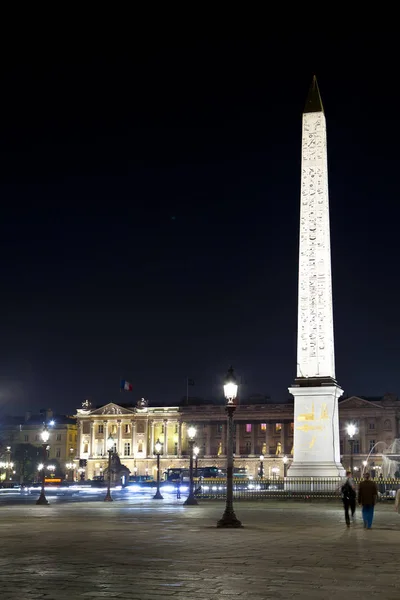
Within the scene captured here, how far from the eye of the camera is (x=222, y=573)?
451 inches

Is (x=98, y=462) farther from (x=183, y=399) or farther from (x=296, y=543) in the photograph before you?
(x=296, y=543)

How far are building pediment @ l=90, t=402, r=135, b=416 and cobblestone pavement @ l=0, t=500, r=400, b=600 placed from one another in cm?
13378

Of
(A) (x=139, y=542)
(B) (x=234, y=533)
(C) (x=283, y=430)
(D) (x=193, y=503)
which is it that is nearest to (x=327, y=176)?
(D) (x=193, y=503)

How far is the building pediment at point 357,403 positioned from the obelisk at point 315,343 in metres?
94.4

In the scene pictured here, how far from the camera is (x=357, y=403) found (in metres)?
134

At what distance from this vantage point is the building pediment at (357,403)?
436 feet

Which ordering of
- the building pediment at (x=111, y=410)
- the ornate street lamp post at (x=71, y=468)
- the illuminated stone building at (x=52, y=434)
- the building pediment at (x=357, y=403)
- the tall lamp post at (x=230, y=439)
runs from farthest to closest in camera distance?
the illuminated stone building at (x=52, y=434) → the ornate street lamp post at (x=71, y=468) → the building pediment at (x=111, y=410) → the building pediment at (x=357, y=403) → the tall lamp post at (x=230, y=439)

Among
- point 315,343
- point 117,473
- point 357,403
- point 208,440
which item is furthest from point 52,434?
point 315,343

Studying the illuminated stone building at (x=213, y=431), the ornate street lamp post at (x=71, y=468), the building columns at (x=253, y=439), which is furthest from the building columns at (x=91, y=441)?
the building columns at (x=253, y=439)

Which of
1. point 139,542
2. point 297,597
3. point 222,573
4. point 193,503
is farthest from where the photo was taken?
point 193,503

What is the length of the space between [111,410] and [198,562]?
145m

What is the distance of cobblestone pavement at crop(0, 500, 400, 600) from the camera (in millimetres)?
9781

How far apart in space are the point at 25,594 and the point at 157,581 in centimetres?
184

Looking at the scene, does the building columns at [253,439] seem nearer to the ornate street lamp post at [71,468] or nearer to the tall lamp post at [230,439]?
the ornate street lamp post at [71,468]
